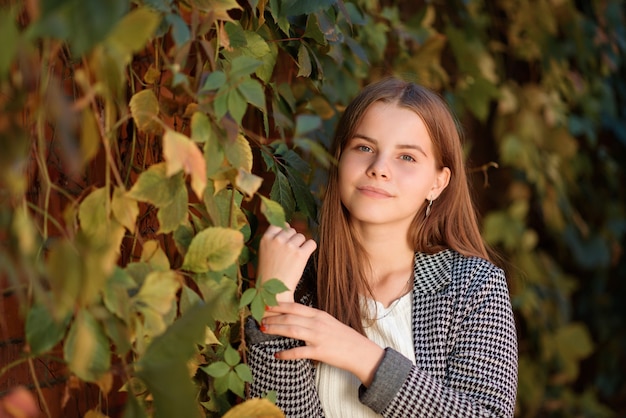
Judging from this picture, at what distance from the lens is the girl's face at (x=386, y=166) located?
56.9 inches

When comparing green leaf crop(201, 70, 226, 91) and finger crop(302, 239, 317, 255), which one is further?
finger crop(302, 239, 317, 255)

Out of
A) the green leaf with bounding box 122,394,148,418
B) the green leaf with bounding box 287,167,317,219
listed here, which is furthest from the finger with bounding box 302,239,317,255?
the green leaf with bounding box 122,394,148,418

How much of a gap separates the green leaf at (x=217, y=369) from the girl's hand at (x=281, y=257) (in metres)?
0.17

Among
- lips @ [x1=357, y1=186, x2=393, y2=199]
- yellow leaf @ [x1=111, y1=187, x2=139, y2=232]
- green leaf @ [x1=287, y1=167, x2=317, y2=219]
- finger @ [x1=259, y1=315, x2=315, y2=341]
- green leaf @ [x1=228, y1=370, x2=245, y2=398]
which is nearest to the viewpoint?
yellow leaf @ [x1=111, y1=187, x2=139, y2=232]

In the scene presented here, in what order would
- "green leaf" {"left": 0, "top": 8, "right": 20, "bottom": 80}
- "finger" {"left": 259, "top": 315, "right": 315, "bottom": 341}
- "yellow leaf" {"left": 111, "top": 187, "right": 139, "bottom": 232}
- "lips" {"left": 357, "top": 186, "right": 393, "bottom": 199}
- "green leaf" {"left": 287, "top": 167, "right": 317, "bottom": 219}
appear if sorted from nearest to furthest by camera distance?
1. "green leaf" {"left": 0, "top": 8, "right": 20, "bottom": 80}
2. "yellow leaf" {"left": 111, "top": 187, "right": 139, "bottom": 232}
3. "finger" {"left": 259, "top": 315, "right": 315, "bottom": 341}
4. "green leaf" {"left": 287, "top": 167, "right": 317, "bottom": 219}
5. "lips" {"left": 357, "top": 186, "right": 393, "bottom": 199}

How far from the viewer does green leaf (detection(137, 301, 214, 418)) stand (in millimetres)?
757

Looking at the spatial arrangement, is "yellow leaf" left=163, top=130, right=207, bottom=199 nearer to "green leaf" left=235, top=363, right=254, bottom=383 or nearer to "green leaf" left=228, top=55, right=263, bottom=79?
"green leaf" left=228, top=55, right=263, bottom=79

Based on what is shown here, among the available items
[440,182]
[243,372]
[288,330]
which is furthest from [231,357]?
[440,182]

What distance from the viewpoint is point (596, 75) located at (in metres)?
2.99

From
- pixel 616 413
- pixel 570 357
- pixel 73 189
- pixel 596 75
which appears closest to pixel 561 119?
pixel 596 75

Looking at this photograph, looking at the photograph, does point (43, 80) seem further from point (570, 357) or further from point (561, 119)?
point (570, 357)

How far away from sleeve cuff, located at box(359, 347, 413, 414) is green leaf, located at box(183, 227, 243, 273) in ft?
1.28

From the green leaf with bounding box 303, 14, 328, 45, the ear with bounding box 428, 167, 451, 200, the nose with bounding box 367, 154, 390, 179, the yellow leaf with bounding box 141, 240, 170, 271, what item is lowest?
the ear with bounding box 428, 167, 451, 200

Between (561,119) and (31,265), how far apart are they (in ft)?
8.10
